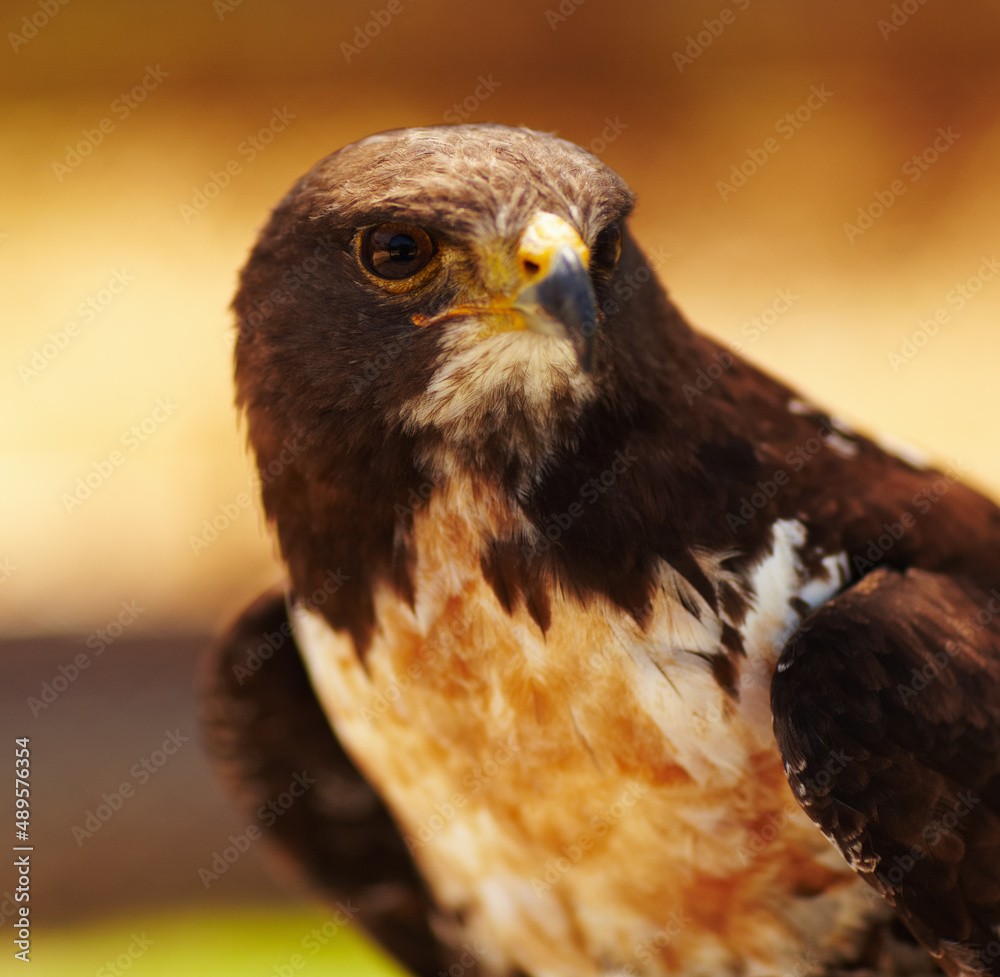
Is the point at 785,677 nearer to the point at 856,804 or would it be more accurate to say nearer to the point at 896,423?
the point at 856,804

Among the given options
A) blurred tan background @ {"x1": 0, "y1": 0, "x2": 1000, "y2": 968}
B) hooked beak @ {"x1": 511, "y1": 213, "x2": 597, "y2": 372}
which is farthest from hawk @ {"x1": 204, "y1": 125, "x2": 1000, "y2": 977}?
blurred tan background @ {"x1": 0, "y1": 0, "x2": 1000, "y2": 968}

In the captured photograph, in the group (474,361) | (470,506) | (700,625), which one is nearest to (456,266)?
(474,361)

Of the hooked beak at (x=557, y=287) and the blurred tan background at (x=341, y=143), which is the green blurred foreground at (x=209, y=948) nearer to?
the blurred tan background at (x=341, y=143)

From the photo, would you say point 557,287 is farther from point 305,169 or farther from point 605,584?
point 305,169

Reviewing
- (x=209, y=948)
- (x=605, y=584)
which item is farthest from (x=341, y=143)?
(x=605, y=584)

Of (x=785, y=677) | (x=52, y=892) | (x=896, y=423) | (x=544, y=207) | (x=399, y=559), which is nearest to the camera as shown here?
(x=544, y=207)

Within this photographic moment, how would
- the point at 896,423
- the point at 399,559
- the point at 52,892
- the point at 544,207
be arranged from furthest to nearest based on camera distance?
the point at 896,423 → the point at 52,892 → the point at 399,559 → the point at 544,207
